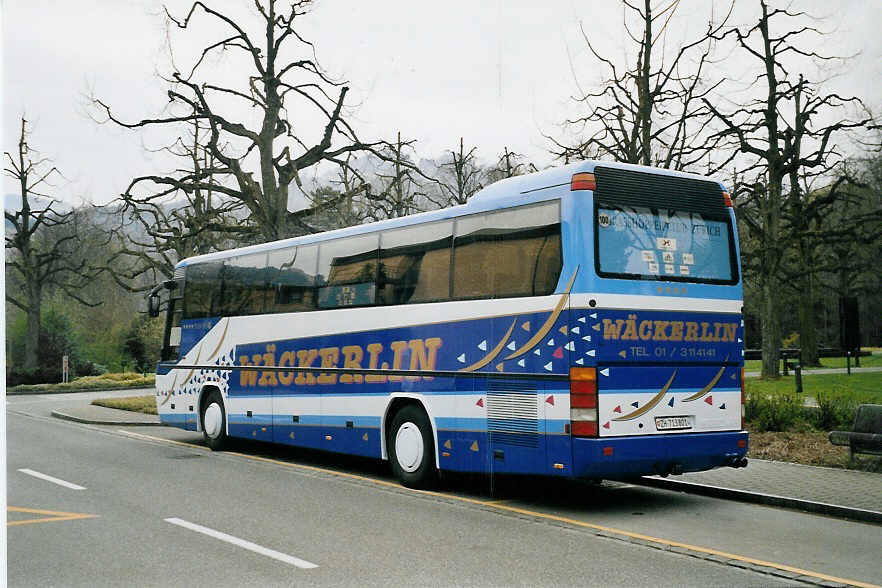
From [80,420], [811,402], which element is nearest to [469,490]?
[811,402]

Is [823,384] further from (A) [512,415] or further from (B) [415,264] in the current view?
(A) [512,415]

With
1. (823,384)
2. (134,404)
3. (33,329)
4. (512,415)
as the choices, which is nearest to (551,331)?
(512,415)

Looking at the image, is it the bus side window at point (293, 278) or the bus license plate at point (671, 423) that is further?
the bus side window at point (293, 278)

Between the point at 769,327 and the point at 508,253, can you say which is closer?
the point at 508,253

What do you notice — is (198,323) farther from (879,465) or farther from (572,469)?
(879,465)

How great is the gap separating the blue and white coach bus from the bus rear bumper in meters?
0.01

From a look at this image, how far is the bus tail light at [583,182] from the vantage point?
9.80 meters

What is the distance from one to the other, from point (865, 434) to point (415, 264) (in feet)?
19.7

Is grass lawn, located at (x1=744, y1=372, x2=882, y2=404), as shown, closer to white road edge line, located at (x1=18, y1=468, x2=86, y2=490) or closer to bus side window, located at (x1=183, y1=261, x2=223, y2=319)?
bus side window, located at (x1=183, y1=261, x2=223, y2=319)

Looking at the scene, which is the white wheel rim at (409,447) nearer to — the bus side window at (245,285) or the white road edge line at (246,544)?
the white road edge line at (246,544)

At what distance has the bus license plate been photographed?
9.99m

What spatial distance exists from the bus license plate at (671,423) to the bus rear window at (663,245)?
1.50 meters

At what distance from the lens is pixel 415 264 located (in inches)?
473

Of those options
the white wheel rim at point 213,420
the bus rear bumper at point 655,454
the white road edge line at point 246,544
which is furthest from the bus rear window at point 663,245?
the white wheel rim at point 213,420
